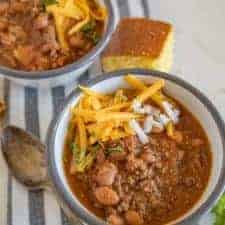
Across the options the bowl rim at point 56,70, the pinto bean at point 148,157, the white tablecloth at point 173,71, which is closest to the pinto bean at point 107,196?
the pinto bean at point 148,157

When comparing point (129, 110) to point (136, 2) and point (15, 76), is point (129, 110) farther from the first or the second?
point (136, 2)

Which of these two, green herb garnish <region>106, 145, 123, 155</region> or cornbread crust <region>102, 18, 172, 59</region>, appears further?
cornbread crust <region>102, 18, 172, 59</region>

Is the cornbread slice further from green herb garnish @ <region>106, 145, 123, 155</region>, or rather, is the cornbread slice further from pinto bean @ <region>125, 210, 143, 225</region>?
pinto bean @ <region>125, 210, 143, 225</region>

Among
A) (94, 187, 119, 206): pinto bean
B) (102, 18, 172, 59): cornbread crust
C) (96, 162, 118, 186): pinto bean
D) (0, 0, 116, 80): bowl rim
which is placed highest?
(102, 18, 172, 59): cornbread crust

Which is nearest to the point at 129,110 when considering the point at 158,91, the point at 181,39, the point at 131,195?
the point at 158,91

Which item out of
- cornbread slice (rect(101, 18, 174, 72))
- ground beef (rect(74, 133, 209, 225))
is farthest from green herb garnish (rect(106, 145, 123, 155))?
cornbread slice (rect(101, 18, 174, 72))

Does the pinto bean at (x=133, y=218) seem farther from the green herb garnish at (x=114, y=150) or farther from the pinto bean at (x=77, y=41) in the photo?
the pinto bean at (x=77, y=41)
